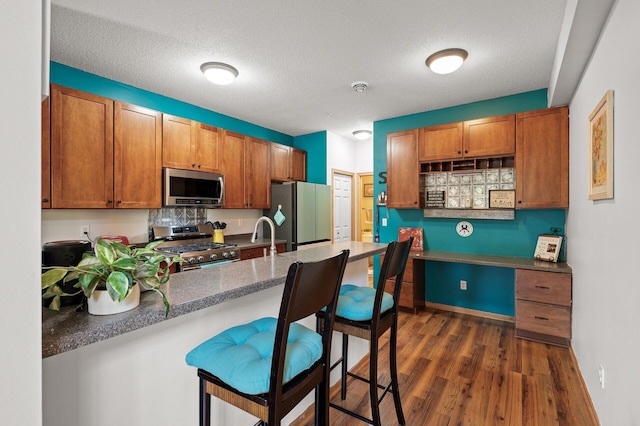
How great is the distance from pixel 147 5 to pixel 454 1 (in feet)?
6.64

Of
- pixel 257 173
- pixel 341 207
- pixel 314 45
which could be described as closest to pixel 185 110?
pixel 257 173

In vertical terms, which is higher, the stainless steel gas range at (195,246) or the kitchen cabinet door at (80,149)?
the kitchen cabinet door at (80,149)

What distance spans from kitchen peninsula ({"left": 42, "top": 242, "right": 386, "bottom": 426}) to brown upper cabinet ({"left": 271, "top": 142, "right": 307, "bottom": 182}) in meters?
3.33

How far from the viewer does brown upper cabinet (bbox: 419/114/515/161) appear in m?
3.34

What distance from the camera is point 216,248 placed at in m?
3.46

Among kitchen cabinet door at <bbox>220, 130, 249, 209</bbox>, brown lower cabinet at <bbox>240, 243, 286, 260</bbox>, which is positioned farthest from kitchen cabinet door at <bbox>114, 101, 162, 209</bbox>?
brown lower cabinet at <bbox>240, 243, 286, 260</bbox>

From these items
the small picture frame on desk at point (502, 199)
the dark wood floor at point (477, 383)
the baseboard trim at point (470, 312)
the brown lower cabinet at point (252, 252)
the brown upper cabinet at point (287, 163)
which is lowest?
the dark wood floor at point (477, 383)

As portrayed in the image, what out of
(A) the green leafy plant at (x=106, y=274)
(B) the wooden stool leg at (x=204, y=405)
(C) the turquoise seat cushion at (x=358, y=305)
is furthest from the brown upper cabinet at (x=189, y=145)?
(B) the wooden stool leg at (x=204, y=405)

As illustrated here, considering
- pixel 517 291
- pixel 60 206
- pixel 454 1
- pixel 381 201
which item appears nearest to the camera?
pixel 454 1

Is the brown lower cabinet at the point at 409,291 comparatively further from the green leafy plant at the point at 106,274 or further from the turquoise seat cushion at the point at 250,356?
the green leafy plant at the point at 106,274

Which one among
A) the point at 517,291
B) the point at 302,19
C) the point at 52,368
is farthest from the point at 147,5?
the point at 517,291

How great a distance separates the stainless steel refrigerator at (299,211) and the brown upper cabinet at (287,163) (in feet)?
0.76

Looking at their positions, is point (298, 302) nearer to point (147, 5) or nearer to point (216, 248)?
point (147, 5)

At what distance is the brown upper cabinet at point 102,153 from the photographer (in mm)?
2613
